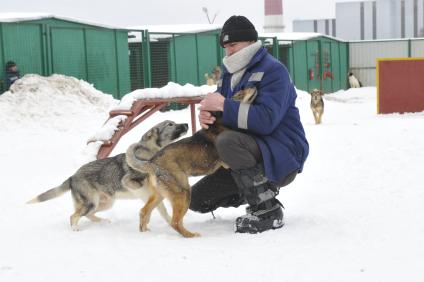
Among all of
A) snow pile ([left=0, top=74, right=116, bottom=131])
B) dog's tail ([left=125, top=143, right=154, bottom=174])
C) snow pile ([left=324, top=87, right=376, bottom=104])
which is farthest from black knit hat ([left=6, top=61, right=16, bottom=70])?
snow pile ([left=324, top=87, right=376, bottom=104])

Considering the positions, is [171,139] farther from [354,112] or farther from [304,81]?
[304,81]

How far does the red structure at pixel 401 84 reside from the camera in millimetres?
16125

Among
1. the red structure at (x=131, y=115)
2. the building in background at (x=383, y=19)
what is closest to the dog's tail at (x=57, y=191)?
the red structure at (x=131, y=115)

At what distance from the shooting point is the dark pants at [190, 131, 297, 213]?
466 centimetres

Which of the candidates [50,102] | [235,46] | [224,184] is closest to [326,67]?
[50,102]

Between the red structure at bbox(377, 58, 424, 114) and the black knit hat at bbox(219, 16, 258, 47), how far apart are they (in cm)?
1202

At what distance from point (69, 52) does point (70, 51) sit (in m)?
0.05

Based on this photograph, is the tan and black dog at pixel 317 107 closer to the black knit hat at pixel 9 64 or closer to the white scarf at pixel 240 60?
the black knit hat at pixel 9 64

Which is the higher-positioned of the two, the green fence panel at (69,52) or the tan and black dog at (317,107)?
the green fence panel at (69,52)

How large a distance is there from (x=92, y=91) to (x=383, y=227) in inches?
451

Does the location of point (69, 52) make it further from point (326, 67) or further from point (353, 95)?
point (326, 67)

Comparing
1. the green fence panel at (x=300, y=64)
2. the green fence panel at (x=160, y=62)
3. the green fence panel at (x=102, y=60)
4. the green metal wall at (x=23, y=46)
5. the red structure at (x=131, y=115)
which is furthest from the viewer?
the green fence panel at (x=300, y=64)

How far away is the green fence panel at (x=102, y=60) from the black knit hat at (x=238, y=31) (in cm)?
1243

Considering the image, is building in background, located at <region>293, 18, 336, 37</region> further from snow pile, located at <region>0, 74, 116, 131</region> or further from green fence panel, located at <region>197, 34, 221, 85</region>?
snow pile, located at <region>0, 74, 116, 131</region>
